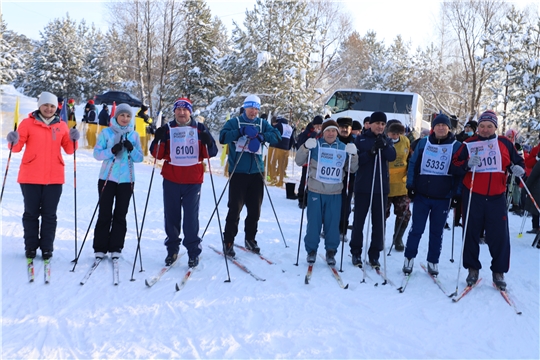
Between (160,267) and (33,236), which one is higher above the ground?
(33,236)

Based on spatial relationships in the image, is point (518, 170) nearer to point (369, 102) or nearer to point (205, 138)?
point (205, 138)

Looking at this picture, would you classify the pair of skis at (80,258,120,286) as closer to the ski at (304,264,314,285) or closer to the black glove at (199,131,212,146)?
the black glove at (199,131,212,146)

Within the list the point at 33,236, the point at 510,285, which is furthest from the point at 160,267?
the point at 510,285

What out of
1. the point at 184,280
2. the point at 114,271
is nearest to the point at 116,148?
the point at 114,271

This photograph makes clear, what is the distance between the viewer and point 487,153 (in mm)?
4734

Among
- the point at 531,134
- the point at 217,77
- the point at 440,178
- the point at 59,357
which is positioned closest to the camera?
the point at 59,357

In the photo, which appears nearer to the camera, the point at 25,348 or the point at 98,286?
the point at 25,348

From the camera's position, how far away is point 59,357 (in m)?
2.95

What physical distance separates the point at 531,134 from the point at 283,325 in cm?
2076

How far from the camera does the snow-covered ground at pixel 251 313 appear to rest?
3232 millimetres

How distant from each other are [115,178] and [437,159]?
376 cm

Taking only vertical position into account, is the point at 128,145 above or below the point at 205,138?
below

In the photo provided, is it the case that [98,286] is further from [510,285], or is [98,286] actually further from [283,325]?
[510,285]

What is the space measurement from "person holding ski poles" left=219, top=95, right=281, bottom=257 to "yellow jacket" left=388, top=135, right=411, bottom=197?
1.82 m
